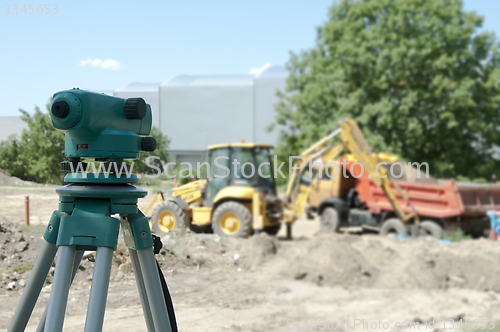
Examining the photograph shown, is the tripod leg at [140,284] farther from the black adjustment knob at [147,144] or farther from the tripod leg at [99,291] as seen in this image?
the black adjustment knob at [147,144]

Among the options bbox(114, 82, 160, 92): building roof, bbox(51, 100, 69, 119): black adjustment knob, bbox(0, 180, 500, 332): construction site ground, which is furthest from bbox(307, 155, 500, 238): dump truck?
bbox(51, 100, 69, 119): black adjustment knob

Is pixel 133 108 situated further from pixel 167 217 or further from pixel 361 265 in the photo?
pixel 361 265

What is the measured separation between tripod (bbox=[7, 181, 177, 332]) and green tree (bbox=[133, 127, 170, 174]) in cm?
115

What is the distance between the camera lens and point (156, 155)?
2838 millimetres

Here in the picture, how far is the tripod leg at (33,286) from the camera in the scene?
60.4 inches

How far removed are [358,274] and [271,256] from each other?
1111 millimetres

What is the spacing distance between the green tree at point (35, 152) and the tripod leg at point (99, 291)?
57.1 inches

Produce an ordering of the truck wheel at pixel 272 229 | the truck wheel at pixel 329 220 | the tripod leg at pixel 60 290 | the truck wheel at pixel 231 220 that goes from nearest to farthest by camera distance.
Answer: the tripod leg at pixel 60 290
the truck wheel at pixel 231 220
the truck wheel at pixel 272 229
the truck wheel at pixel 329 220

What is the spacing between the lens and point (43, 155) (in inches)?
108

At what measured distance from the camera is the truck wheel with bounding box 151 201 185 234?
2.82 meters

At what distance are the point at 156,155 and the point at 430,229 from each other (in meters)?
7.02

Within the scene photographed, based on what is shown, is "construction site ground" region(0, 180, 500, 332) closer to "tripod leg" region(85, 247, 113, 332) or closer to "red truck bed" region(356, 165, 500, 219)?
"tripod leg" region(85, 247, 113, 332)

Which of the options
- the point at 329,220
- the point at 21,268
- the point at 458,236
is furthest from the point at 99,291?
the point at 329,220

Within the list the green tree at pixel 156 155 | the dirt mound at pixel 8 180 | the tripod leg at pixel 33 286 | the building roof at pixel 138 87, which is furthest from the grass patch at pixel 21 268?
the tripod leg at pixel 33 286
